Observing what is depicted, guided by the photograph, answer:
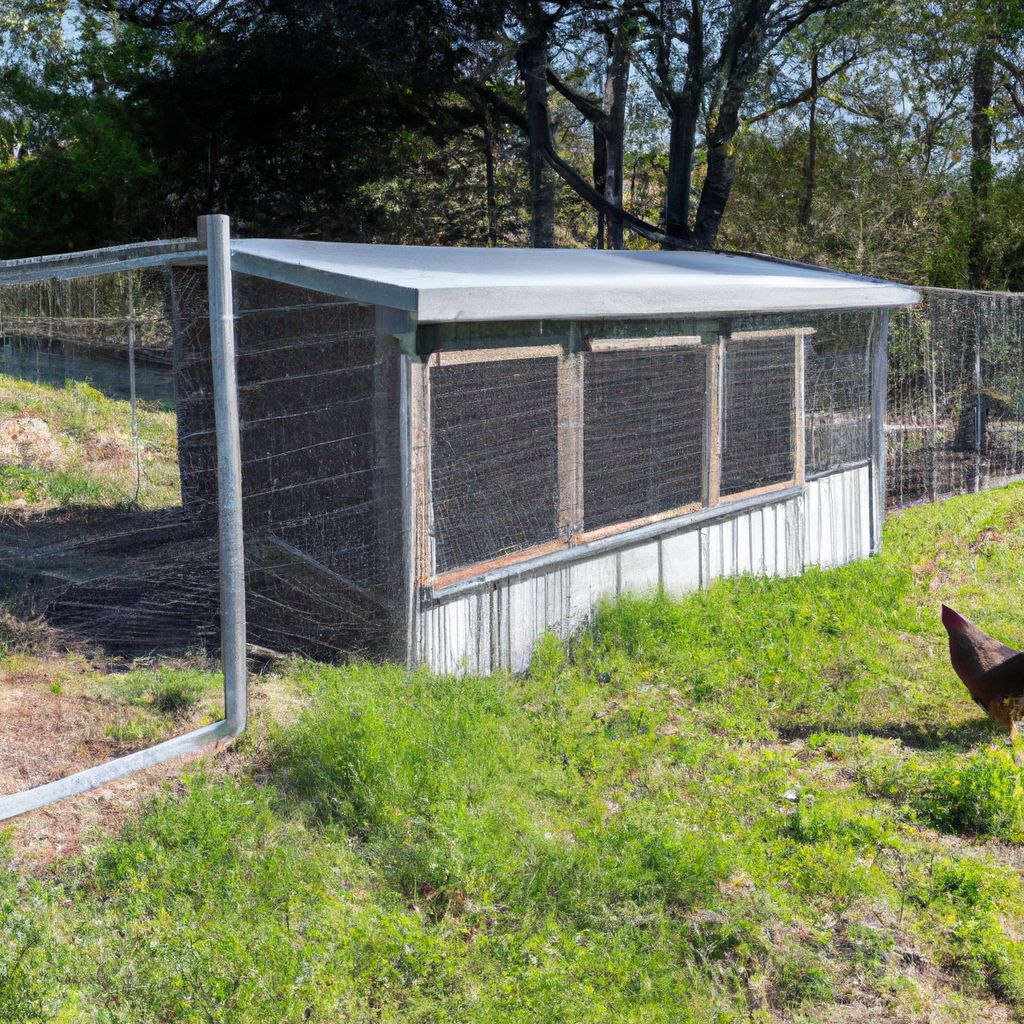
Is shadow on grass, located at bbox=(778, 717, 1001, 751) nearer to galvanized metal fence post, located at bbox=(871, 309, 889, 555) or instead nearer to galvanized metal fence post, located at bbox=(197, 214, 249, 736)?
galvanized metal fence post, located at bbox=(197, 214, 249, 736)

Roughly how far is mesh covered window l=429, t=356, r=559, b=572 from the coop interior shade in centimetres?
45

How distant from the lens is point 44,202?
22.7 m

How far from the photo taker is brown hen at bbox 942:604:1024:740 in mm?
5480

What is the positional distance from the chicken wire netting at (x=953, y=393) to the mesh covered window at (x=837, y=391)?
6.18 ft

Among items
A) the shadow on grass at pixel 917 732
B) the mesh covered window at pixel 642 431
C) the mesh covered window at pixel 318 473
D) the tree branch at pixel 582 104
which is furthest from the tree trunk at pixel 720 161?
the shadow on grass at pixel 917 732

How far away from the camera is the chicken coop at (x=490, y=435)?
551cm

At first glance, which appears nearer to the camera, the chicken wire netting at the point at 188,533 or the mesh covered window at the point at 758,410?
the chicken wire netting at the point at 188,533

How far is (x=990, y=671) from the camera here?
18.2 ft

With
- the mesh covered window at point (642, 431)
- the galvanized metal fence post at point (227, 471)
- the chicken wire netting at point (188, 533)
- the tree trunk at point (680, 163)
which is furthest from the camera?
the tree trunk at point (680, 163)

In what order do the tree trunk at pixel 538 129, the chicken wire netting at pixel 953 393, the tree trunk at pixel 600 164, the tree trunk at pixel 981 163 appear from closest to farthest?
the chicken wire netting at pixel 953 393, the tree trunk at pixel 981 163, the tree trunk at pixel 538 129, the tree trunk at pixel 600 164

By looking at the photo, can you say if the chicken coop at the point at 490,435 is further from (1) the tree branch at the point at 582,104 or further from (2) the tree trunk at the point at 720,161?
(1) the tree branch at the point at 582,104

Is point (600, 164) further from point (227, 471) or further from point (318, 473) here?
point (227, 471)

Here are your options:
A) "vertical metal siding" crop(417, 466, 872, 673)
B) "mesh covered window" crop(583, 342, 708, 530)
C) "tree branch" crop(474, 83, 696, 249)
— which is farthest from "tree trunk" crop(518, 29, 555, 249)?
"mesh covered window" crop(583, 342, 708, 530)

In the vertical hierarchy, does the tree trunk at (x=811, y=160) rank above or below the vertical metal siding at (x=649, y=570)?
above
